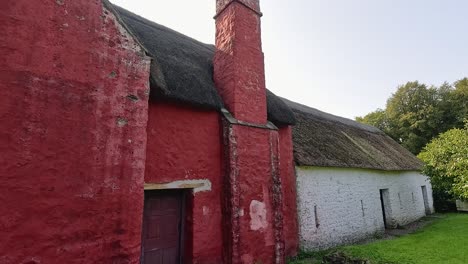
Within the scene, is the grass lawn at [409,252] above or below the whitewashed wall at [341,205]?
below

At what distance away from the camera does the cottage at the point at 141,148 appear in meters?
3.97

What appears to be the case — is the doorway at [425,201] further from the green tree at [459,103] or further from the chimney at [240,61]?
the chimney at [240,61]

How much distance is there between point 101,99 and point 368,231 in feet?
39.3

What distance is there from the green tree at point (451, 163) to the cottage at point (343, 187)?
→ 199 centimetres

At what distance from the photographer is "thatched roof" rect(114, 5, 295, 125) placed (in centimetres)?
584

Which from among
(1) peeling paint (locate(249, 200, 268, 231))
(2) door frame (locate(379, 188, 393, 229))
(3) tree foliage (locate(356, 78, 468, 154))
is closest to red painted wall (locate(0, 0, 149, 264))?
(1) peeling paint (locate(249, 200, 268, 231))

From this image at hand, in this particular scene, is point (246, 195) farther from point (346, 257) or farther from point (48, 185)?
point (48, 185)

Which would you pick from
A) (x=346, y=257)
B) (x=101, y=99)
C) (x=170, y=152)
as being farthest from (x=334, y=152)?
(x=101, y=99)

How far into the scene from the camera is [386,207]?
14.7 metres

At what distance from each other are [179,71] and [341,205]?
8.17m

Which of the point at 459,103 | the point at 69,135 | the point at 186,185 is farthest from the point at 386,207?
the point at 459,103

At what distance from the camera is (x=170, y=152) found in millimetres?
5906

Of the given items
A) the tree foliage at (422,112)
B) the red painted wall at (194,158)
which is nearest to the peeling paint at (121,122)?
the red painted wall at (194,158)

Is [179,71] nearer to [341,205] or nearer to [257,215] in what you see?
[257,215]
